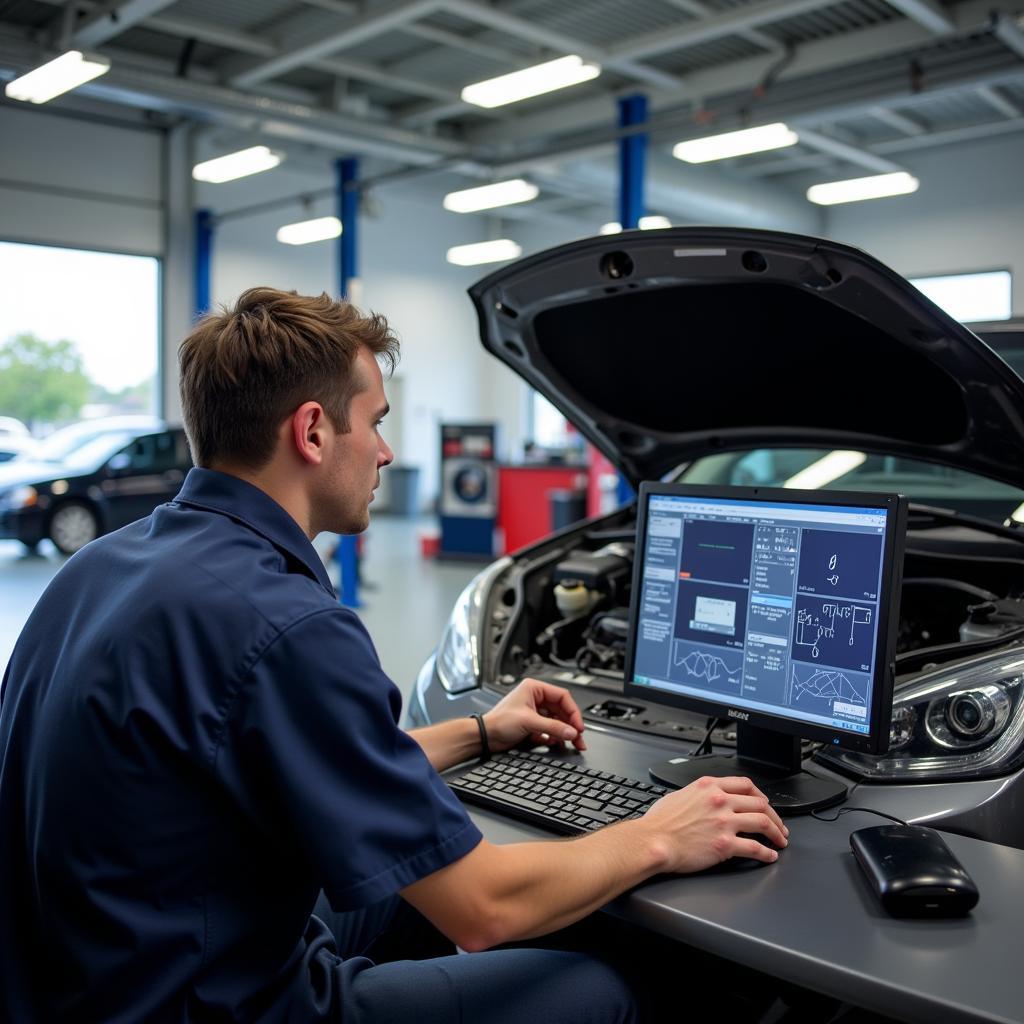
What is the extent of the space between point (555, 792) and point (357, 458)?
59cm

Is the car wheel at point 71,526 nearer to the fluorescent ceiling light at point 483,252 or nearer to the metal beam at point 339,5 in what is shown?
the metal beam at point 339,5

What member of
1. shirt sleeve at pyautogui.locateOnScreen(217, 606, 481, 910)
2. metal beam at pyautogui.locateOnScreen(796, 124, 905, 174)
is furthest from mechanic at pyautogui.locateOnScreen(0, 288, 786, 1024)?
metal beam at pyautogui.locateOnScreen(796, 124, 905, 174)

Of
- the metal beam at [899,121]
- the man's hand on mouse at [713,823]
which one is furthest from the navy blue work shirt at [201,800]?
the metal beam at [899,121]

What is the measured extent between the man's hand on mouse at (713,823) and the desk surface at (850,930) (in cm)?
3

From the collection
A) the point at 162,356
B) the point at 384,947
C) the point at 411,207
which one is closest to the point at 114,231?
the point at 162,356

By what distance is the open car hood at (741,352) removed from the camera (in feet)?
5.72

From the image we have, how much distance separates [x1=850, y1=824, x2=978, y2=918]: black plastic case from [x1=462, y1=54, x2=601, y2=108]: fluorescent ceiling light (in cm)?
581

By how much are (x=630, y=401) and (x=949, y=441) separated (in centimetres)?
70

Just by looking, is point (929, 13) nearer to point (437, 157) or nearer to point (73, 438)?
point (437, 157)

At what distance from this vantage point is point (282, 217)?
44.7 ft

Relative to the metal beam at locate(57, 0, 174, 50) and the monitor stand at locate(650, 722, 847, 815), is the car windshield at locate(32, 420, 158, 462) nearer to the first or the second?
the metal beam at locate(57, 0, 174, 50)

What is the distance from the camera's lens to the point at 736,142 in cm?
761

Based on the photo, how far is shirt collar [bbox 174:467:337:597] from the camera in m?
1.21

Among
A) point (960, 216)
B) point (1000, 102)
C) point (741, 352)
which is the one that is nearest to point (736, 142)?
point (1000, 102)
